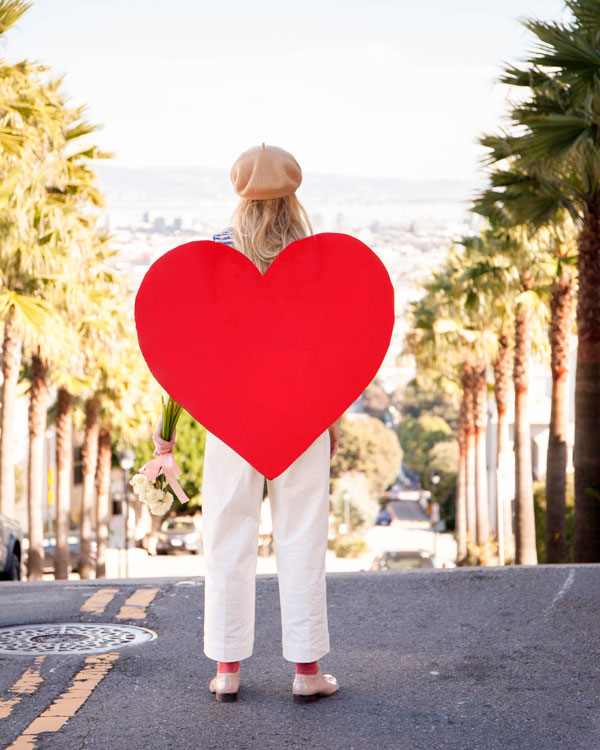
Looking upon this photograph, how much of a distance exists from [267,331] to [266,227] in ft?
1.25

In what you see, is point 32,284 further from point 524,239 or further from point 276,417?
point 276,417

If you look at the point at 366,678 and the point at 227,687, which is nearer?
the point at 227,687

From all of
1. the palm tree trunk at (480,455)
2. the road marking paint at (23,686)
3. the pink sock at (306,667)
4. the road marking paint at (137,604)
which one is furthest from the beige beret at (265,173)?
the palm tree trunk at (480,455)

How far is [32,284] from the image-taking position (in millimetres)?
19000

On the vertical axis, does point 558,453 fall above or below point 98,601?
above

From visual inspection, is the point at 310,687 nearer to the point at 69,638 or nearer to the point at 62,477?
the point at 69,638

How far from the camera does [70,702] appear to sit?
12.0 ft

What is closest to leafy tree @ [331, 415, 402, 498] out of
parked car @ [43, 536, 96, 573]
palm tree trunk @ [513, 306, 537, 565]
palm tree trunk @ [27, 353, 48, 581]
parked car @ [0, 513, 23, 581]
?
parked car @ [43, 536, 96, 573]

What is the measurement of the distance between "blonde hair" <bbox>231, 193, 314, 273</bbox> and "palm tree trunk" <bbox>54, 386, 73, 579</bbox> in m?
24.7

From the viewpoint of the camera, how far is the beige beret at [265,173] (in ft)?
12.4

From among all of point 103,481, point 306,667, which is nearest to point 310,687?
point 306,667

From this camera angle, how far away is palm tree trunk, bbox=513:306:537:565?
2214 cm

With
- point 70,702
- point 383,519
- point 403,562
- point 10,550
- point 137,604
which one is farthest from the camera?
point 383,519

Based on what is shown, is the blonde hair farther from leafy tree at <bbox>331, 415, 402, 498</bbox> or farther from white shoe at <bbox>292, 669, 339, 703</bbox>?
leafy tree at <bbox>331, 415, 402, 498</bbox>
